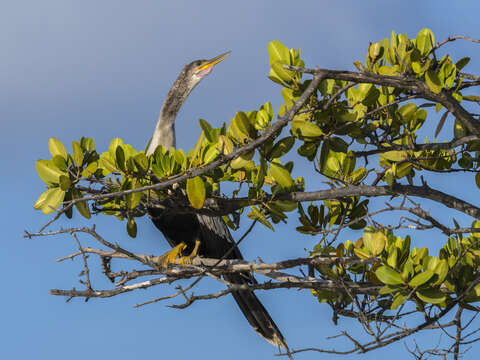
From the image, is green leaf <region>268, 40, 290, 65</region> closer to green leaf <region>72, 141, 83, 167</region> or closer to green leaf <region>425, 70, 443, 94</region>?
green leaf <region>425, 70, 443, 94</region>

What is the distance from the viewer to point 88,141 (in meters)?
3.87

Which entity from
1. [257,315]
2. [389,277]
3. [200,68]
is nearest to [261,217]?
[389,277]

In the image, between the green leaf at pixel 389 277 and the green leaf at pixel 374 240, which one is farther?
the green leaf at pixel 374 240

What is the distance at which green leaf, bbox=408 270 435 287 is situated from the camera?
3456mm

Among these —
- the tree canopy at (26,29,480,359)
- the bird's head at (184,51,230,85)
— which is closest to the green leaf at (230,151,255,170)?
the tree canopy at (26,29,480,359)

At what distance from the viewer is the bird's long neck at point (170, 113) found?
566cm

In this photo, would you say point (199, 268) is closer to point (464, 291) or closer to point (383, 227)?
point (383, 227)

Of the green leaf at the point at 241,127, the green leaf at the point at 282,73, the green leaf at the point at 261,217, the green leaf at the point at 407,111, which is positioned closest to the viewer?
the green leaf at the point at 241,127

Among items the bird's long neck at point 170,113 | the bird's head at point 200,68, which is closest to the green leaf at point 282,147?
the bird's long neck at point 170,113

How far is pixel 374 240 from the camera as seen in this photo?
3.74m

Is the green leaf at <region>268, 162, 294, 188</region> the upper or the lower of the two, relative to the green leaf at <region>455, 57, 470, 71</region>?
lower

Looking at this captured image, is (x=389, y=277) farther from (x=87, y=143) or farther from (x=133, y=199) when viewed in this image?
(x=87, y=143)

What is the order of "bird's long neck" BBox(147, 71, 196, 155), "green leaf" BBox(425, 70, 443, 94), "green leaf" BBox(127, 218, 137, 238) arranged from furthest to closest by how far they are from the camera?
"bird's long neck" BBox(147, 71, 196, 155) → "green leaf" BBox(127, 218, 137, 238) → "green leaf" BBox(425, 70, 443, 94)

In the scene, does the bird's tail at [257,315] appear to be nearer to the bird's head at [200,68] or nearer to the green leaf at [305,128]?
the green leaf at [305,128]
